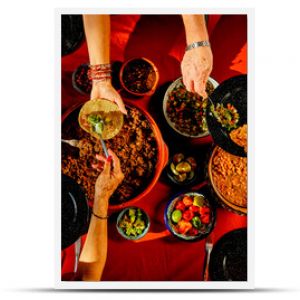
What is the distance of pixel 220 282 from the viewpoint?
3949 millimetres

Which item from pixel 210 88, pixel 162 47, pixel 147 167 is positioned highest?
pixel 162 47

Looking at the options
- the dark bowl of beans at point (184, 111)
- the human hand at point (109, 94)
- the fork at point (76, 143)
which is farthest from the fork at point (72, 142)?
the dark bowl of beans at point (184, 111)

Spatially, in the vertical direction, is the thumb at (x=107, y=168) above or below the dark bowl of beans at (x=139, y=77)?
below

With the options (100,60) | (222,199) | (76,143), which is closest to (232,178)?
(222,199)

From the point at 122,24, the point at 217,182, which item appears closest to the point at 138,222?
the point at 217,182

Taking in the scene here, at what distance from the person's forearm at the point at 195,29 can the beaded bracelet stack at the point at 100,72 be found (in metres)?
0.50

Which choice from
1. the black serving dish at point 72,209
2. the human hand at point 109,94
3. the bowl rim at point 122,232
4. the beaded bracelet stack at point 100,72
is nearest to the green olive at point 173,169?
the bowl rim at point 122,232

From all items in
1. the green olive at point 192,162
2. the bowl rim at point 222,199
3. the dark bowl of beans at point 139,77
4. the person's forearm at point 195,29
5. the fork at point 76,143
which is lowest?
the bowl rim at point 222,199

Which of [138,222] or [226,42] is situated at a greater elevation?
[226,42]

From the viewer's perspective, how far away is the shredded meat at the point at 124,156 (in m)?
3.92

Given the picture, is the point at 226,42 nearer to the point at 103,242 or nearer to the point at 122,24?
the point at 122,24

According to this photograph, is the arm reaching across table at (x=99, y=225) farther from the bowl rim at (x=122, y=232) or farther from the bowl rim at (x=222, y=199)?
the bowl rim at (x=222, y=199)

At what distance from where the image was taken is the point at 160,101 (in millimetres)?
3947

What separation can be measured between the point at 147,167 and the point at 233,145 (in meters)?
0.52
